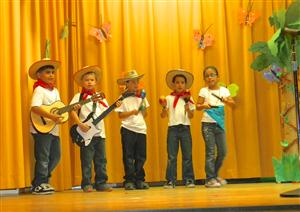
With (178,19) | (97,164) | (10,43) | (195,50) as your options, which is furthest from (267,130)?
(10,43)

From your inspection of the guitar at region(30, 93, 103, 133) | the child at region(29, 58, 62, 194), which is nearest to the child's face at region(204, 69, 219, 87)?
the guitar at region(30, 93, 103, 133)

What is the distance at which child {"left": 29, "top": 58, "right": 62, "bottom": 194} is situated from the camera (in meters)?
4.72

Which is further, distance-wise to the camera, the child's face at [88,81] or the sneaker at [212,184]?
the child's face at [88,81]

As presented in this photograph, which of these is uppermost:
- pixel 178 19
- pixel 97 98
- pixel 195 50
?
pixel 178 19

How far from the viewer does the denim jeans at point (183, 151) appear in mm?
5031

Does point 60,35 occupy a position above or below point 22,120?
above

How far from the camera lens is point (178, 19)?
19.1 feet

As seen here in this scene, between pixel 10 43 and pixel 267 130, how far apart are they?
294 cm

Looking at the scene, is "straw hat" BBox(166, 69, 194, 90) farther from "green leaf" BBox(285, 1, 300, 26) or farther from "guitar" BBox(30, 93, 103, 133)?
"green leaf" BBox(285, 1, 300, 26)

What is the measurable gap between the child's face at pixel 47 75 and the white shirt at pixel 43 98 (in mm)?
95

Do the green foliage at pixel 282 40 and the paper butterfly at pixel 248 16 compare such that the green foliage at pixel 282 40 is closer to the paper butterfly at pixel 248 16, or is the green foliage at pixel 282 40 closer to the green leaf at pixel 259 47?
the green leaf at pixel 259 47

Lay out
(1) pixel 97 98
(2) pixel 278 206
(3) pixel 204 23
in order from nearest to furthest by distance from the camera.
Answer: (2) pixel 278 206 < (1) pixel 97 98 < (3) pixel 204 23

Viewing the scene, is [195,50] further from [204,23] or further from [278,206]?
[278,206]

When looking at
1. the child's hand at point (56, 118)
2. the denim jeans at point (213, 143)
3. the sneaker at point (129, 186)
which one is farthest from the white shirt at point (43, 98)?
the denim jeans at point (213, 143)
